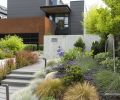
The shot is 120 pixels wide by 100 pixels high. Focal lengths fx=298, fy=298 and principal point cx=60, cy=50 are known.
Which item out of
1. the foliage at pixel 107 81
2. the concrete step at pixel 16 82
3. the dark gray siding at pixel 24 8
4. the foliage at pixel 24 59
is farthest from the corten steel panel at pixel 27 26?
the foliage at pixel 107 81

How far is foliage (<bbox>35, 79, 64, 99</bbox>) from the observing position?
9.52m

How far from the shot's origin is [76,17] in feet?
158

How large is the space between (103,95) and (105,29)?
11.3ft

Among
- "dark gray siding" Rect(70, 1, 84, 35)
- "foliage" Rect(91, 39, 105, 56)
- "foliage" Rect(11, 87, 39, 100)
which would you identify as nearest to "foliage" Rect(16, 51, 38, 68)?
"foliage" Rect(91, 39, 105, 56)

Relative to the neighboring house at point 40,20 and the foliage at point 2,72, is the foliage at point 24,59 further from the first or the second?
the neighboring house at point 40,20

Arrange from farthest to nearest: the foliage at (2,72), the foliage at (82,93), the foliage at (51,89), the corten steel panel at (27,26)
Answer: the corten steel panel at (27,26) → the foliage at (2,72) → the foliage at (51,89) → the foliage at (82,93)

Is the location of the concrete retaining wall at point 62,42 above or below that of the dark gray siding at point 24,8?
below

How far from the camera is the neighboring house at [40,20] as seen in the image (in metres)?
40.0

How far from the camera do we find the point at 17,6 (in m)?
51.2

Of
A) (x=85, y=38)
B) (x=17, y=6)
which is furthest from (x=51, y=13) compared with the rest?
(x=85, y=38)

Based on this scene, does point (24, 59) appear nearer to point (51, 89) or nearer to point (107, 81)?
point (51, 89)

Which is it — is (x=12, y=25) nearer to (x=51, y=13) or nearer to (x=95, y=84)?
(x=51, y=13)

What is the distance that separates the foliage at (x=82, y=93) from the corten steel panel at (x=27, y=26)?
30650 mm

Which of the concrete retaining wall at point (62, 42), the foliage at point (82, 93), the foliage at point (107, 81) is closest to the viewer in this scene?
the foliage at point (82, 93)
